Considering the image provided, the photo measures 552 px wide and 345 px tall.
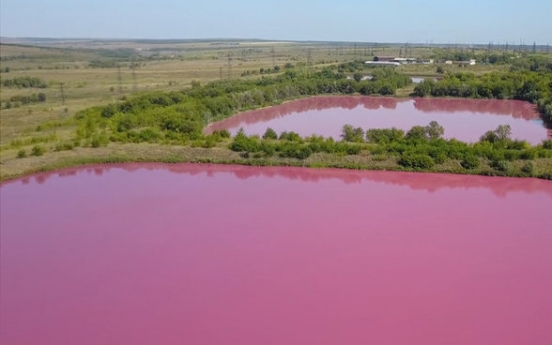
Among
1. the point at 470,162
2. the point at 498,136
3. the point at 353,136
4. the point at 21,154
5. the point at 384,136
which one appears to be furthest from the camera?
the point at 353,136

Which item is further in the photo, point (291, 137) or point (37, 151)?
point (291, 137)

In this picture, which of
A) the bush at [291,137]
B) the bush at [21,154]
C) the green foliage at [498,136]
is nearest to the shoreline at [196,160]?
the bush at [21,154]

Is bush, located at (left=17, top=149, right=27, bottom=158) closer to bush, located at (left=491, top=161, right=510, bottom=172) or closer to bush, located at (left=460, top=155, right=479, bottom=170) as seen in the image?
bush, located at (left=460, top=155, right=479, bottom=170)

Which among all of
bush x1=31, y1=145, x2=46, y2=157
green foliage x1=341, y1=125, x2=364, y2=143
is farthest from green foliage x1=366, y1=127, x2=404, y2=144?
bush x1=31, y1=145, x2=46, y2=157

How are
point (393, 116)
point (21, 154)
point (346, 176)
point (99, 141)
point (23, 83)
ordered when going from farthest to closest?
point (23, 83) < point (393, 116) < point (99, 141) < point (21, 154) < point (346, 176)

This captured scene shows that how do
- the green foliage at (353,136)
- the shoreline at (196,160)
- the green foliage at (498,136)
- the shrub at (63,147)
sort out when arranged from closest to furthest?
the shoreline at (196,160) → the green foliage at (498,136) → the shrub at (63,147) → the green foliage at (353,136)

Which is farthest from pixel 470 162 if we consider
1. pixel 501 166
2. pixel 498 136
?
pixel 498 136

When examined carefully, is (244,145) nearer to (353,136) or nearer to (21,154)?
(353,136)

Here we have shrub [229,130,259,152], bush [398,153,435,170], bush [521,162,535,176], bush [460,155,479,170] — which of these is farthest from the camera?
shrub [229,130,259,152]

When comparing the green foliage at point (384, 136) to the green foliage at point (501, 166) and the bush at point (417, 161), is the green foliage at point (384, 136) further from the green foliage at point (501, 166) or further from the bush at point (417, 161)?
the green foliage at point (501, 166)
